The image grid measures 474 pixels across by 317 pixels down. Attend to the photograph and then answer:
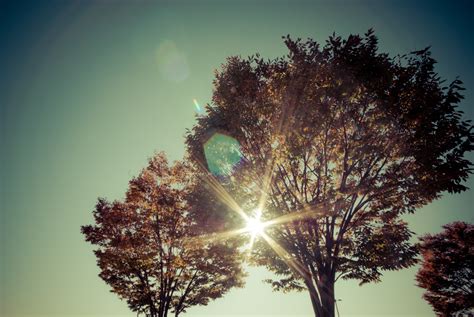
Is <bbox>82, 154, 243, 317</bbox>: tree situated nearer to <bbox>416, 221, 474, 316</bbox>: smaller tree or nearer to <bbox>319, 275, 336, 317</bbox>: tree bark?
<bbox>319, 275, 336, 317</bbox>: tree bark

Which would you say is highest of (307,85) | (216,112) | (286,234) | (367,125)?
(216,112)

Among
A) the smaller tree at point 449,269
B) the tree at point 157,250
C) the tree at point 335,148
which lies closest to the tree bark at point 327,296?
the tree at point 335,148

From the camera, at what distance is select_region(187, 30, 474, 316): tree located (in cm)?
891

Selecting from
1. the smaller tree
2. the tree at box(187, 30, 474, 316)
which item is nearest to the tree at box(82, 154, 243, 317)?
the tree at box(187, 30, 474, 316)

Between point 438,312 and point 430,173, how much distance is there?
22256mm

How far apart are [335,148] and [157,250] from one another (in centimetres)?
1122

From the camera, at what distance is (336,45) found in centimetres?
893

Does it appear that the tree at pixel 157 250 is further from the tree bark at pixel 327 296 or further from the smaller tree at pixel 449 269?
the smaller tree at pixel 449 269

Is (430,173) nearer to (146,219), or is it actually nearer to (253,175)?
(253,175)

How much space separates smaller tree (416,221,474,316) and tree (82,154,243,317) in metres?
18.5

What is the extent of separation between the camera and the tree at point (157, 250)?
13805 millimetres

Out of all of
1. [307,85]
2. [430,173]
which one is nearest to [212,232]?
[307,85]

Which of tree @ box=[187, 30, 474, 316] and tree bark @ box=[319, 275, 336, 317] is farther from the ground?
tree @ box=[187, 30, 474, 316]

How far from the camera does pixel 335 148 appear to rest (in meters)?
10.6
